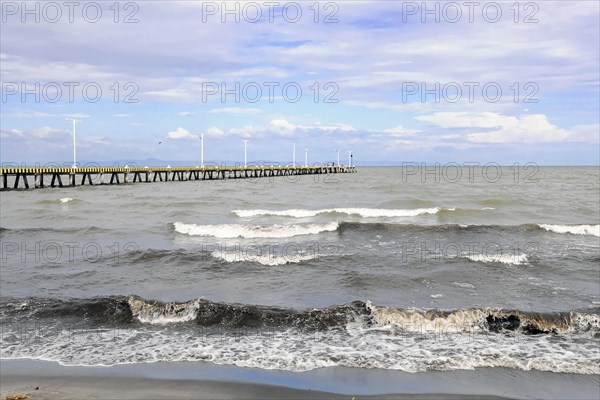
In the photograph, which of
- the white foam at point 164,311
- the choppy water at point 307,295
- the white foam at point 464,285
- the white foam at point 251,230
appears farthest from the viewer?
the white foam at point 251,230

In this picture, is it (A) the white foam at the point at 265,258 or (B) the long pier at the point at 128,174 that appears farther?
(B) the long pier at the point at 128,174

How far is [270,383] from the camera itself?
271 inches

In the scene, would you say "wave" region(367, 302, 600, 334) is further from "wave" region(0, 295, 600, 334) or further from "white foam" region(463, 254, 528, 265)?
"white foam" region(463, 254, 528, 265)

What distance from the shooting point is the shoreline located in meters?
6.50

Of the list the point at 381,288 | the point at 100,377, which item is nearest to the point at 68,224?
the point at 381,288

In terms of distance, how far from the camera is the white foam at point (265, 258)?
1496cm

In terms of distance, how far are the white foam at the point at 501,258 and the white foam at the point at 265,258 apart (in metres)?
4.64

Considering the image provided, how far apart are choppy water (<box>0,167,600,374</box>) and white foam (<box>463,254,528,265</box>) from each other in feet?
0.11

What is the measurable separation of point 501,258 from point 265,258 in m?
6.85

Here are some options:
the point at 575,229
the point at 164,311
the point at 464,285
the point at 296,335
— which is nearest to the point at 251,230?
the point at 464,285

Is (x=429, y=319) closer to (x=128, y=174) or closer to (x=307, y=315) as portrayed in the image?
(x=307, y=315)

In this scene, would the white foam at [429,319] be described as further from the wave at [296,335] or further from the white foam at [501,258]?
the white foam at [501,258]

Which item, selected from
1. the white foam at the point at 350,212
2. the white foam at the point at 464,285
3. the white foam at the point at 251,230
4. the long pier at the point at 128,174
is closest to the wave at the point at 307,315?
the white foam at the point at 464,285

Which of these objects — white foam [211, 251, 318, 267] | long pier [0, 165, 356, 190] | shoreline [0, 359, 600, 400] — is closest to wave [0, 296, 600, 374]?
shoreline [0, 359, 600, 400]
